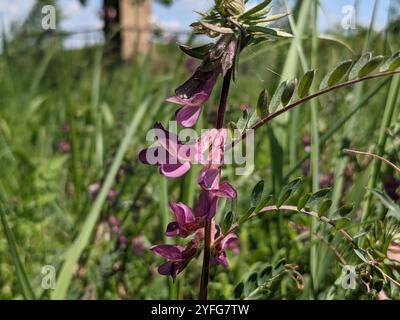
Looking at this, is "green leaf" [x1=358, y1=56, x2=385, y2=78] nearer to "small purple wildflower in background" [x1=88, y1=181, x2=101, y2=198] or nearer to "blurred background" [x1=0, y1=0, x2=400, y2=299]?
"blurred background" [x1=0, y1=0, x2=400, y2=299]

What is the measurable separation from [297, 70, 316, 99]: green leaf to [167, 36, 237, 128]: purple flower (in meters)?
0.09

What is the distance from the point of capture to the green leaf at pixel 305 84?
566 millimetres

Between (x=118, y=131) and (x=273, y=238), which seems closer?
(x=273, y=238)

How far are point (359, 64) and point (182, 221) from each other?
0.25 meters

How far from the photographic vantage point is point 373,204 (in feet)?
3.09

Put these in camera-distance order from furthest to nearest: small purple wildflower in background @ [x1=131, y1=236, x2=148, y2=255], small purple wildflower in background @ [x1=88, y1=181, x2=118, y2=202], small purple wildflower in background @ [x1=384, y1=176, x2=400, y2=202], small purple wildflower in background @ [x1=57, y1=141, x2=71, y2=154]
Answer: small purple wildflower in background @ [x1=57, y1=141, x2=71, y2=154]
small purple wildflower in background @ [x1=88, y1=181, x2=118, y2=202]
small purple wildflower in background @ [x1=131, y1=236, x2=148, y2=255]
small purple wildflower in background @ [x1=384, y1=176, x2=400, y2=202]

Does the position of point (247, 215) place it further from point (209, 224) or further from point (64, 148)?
point (64, 148)

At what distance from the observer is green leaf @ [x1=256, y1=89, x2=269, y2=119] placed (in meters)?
0.55

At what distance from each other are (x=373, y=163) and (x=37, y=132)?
5.69 feet
